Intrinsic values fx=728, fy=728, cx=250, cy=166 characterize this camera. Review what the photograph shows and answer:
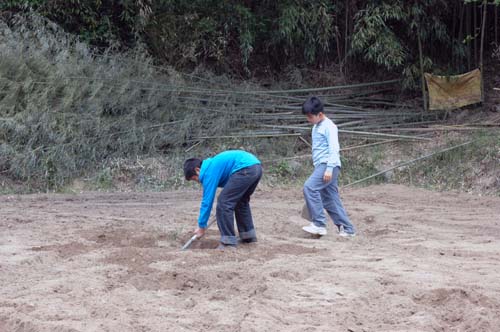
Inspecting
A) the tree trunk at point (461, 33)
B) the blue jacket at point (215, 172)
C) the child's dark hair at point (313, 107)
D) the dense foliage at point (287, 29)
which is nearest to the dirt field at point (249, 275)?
the blue jacket at point (215, 172)

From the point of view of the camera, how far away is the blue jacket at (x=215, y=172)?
6410 millimetres

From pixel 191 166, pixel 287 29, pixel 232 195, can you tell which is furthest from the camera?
pixel 287 29

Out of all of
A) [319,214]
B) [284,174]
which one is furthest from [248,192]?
[284,174]

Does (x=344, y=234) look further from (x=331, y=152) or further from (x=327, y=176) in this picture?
(x=331, y=152)

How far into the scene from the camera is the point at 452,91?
13641 millimetres

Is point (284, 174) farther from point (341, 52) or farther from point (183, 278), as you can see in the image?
point (183, 278)

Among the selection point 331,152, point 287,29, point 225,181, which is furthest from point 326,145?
point 287,29

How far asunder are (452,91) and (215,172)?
27.4 feet

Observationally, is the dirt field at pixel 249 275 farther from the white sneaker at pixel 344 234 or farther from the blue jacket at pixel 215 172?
the blue jacket at pixel 215 172

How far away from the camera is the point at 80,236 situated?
714 centimetres

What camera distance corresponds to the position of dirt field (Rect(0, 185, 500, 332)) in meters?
4.59

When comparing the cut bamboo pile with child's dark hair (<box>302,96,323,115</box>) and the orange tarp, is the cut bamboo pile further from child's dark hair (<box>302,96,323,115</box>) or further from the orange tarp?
child's dark hair (<box>302,96,323,115</box>)

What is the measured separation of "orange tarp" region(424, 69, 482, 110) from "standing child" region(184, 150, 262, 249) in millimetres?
7851

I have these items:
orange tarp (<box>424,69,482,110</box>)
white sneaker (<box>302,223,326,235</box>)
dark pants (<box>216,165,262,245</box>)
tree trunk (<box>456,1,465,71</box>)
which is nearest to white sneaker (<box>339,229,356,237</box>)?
white sneaker (<box>302,223,326,235</box>)
